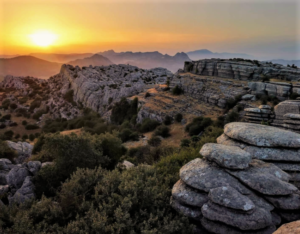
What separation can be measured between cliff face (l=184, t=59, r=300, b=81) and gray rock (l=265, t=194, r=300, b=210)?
131 ft

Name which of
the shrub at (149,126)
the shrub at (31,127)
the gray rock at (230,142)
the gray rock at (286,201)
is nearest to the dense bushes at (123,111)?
the shrub at (149,126)

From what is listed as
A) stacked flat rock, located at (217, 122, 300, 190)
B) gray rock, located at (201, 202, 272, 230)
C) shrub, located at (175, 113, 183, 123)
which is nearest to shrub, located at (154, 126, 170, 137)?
shrub, located at (175, 113, 183, 123)

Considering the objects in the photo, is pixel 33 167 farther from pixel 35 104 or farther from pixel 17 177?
pixel 35 104

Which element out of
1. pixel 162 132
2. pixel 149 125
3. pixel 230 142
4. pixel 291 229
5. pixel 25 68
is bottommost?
pixel 149 125

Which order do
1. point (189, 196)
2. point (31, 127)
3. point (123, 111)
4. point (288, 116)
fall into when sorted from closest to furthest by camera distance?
point (189, 196), point (288, 116), point (123, 111), point (31, 127)

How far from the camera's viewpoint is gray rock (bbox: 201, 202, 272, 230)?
5.40m

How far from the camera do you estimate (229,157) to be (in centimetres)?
673

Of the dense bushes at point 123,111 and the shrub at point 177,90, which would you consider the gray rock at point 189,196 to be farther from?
the dense bushes at point 123,111

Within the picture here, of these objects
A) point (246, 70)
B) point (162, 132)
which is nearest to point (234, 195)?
point (162, 132)

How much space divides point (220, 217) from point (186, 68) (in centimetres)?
5802

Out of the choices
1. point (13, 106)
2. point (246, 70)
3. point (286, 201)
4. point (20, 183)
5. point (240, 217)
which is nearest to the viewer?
Answer: point (240, 217)

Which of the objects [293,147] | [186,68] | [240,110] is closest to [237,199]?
[293,147]

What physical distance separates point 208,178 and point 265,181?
5.83 ft

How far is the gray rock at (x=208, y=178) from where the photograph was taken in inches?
251
